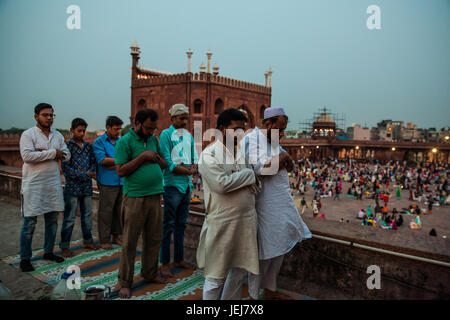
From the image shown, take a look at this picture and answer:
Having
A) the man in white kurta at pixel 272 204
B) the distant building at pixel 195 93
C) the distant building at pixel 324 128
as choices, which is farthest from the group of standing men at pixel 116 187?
the distant building at pixel 324 128

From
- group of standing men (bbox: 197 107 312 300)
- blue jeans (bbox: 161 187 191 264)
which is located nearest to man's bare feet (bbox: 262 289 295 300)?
group of standing men (bbox: 197 107 312 300)

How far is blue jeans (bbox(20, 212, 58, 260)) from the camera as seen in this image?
8.64 feet

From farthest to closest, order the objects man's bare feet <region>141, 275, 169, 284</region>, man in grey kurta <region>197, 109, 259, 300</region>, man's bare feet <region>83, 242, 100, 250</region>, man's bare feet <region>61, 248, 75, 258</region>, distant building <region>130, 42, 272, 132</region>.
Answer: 1. distant building <region>130, 42, 272, 132</region>
2. man's bare feet <region>83, 242, 100, 250</region>
3. man's bare feet <region>61, 248, 75, 258</region>
4. man's bare feet <region>141, 275, 169, 284</region>
5. man in grey kurta <region>197, 109, 259, 300</region>

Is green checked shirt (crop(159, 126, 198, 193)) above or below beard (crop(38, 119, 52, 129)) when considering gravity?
below

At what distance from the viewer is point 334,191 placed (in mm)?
20500

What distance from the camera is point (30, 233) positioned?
267 cm

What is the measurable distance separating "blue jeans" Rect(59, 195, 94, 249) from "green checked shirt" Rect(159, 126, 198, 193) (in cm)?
117

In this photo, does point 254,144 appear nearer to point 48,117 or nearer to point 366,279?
point 366,279

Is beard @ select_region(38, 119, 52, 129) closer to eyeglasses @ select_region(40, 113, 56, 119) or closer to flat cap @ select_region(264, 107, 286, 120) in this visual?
eyeglasses @ select_region(40, 113, 56, 119)

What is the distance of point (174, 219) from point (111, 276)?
2.29 ft

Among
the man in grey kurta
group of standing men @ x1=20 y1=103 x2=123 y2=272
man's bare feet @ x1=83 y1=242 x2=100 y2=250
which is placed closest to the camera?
the man in grey kurta

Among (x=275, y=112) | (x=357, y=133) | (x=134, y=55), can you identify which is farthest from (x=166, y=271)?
(x=357, y=133)
